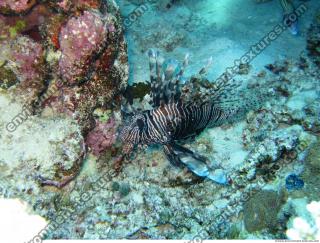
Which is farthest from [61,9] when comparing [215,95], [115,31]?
[215,95]

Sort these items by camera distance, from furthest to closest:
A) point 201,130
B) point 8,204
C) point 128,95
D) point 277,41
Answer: point 277,41
point 128,95
point 201,130
point 8,204

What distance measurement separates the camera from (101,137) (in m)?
4.82

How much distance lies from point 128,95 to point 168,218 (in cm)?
250

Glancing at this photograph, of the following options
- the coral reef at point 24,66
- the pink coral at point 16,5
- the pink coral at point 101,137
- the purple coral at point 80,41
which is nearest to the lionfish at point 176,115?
the pink coral at point 101,137

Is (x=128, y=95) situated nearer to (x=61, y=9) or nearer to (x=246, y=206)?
(x=61, y=9)

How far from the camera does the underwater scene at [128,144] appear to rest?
3852 millimetres

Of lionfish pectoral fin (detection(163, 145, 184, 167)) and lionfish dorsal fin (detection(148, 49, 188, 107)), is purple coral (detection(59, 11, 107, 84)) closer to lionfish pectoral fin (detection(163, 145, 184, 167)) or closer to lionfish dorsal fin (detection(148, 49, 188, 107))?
lionfish dorsal fin (detection(148, 49, 188, 107))

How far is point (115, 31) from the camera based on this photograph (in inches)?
169

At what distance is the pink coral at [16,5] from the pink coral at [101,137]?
1808 mm

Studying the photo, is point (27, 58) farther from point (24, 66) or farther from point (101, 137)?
point (101, 137)

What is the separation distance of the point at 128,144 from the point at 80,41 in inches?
63.0

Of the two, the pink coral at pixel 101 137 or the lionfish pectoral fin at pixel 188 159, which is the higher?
the lionfish pectoral fin at pixel 188 159

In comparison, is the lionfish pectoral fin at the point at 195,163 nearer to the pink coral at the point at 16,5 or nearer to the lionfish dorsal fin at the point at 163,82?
the lionfish dorsal fin at the point at 163,82

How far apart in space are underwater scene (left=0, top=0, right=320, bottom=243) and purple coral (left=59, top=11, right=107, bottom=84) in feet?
0.04
